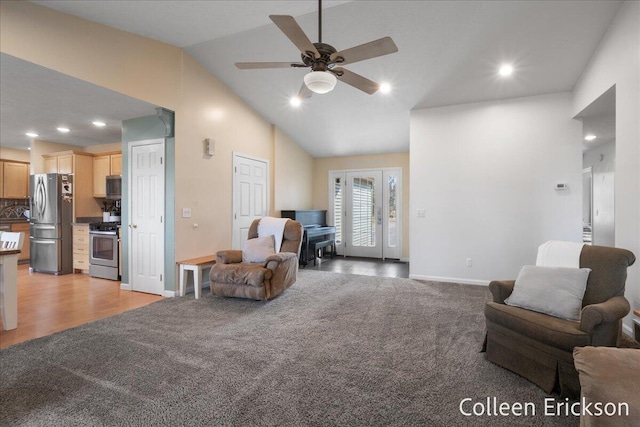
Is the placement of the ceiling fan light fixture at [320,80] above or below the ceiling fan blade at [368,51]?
below

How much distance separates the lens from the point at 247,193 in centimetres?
545

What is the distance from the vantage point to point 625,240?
2.76 meters

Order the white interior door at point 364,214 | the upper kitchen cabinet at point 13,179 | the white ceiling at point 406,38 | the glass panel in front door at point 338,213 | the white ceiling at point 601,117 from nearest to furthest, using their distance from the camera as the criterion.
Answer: the white ceiling at point 406,38 < the white ceiling at point 601,117 < the upper kitchen cabinet at point 13,179 < the white interior door at point 364,214 < the glass panel in front door at point 338,213

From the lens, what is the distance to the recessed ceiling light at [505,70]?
379 cm

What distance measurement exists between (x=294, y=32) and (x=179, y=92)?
8.97 feet

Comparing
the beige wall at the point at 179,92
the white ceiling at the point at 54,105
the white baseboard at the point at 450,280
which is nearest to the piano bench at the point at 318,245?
the beige wall at the point at 179,92

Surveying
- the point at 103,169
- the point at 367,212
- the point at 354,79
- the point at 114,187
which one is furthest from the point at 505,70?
the point at 103,169

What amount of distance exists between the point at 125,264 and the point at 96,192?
2239mm

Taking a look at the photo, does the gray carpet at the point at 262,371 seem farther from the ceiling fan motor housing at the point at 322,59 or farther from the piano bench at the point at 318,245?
the piano bench at the point at 318,245

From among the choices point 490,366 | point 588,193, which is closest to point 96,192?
point 490,366

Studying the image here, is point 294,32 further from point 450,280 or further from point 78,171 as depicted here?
point 78,171

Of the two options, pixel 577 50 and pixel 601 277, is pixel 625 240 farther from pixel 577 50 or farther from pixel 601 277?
pixel 577 50

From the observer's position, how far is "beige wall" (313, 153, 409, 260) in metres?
6.90

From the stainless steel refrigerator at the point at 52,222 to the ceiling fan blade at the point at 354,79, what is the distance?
5.56 metres
